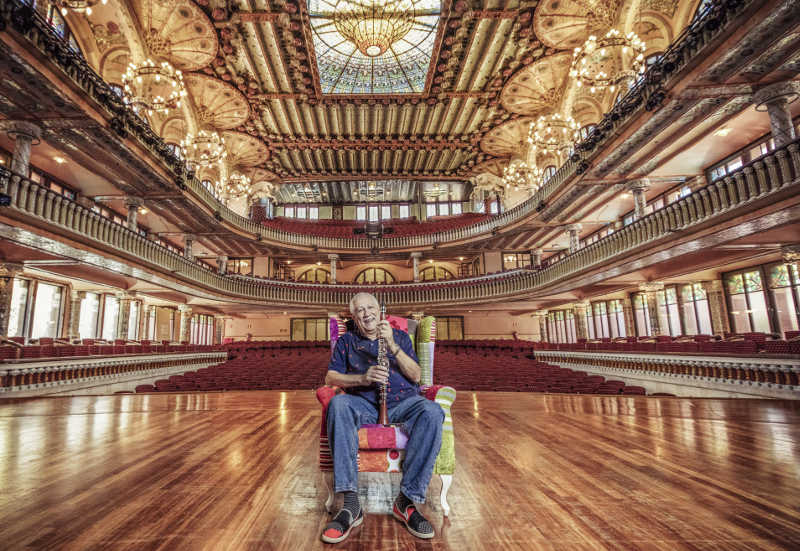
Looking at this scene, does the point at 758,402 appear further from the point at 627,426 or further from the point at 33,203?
the point at 33,203

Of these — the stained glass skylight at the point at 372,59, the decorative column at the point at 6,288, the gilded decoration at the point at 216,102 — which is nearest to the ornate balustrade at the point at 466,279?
the decorative column at the point at 6,288

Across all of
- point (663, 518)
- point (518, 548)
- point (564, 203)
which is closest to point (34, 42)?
point (518, 548)

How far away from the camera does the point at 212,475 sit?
2246 millimetres

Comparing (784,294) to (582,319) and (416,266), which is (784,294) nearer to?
(582,319)

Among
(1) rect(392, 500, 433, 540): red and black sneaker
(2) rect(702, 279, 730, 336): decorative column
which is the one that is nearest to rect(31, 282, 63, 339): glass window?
(1) rect(392, 500, 433, 540): red and black sneaker

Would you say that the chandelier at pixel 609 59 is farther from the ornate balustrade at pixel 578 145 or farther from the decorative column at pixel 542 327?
the decorative column at pixel 542 327

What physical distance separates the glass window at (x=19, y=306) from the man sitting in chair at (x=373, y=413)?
45.4ft

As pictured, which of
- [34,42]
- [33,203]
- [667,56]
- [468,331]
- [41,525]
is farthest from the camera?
[468,331]

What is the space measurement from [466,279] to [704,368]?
10.2m

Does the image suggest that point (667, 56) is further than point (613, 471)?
Yes

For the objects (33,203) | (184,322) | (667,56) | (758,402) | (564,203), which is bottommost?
(758,402)

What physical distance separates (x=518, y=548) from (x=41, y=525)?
6.61ft

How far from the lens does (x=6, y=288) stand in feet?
26.9

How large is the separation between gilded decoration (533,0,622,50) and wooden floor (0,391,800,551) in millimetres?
11367
